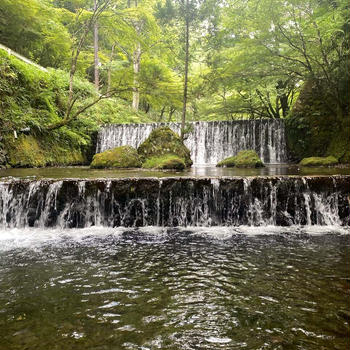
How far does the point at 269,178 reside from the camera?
6227 millimetres

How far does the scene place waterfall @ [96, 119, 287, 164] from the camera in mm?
13734

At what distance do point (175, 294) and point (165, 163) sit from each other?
7.51 metres

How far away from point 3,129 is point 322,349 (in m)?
11.1

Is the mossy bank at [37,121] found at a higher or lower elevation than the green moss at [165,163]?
higher

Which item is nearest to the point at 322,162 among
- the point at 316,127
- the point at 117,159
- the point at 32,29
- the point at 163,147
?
the point at 316,127

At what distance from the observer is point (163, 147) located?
11516 mm

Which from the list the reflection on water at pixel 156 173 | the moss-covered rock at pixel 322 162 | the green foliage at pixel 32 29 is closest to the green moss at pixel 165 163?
the reflection on water at pixel 156 173

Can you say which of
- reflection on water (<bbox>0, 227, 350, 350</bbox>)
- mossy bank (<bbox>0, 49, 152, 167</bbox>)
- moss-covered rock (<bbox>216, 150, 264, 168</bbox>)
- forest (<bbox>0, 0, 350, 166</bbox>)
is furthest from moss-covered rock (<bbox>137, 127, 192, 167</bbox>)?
reflection on water (<bbox>0, 227, 350, 350</bbox>)

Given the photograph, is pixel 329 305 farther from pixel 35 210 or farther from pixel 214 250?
pixel 35 210

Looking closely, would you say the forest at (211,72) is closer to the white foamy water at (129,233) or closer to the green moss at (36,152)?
the green moss at (36,152)

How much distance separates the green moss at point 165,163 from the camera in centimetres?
1012

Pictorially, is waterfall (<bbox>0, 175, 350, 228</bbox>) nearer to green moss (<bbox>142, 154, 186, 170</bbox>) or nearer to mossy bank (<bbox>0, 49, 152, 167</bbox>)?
green moss (<bbox>142, 154, 186, 170</bbox>)

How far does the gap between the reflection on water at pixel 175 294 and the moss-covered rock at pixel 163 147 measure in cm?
681

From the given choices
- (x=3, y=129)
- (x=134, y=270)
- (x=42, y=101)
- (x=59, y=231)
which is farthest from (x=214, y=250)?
(x=42, y=101)
